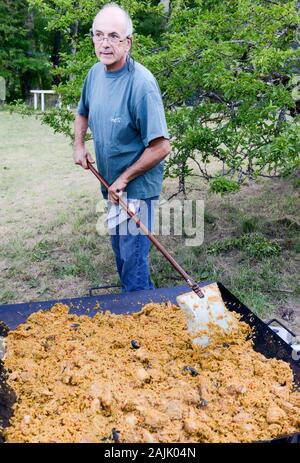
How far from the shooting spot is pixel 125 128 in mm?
2920

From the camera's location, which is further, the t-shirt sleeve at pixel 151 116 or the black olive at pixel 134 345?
the t-shirt sleeve at pixel 151 116

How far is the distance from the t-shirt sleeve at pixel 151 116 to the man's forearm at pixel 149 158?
4 centimetres

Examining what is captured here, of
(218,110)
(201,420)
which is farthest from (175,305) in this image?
(218,110)

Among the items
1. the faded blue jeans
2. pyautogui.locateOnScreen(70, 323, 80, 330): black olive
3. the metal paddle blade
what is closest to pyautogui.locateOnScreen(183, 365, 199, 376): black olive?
the metal paddle blade

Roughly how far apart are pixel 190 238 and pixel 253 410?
3289 mm

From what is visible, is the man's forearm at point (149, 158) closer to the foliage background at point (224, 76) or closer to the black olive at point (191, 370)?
the foliage background at point (224, 76)

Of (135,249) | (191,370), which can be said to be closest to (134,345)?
(191,370)

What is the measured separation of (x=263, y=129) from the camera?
3.38 m

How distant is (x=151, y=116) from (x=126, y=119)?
0.16m

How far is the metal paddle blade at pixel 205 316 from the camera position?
250cm

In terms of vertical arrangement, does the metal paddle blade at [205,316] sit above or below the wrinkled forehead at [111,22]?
below

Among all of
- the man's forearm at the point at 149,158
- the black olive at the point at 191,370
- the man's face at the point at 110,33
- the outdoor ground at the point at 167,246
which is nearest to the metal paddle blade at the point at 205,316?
the black olive at the point at 191,370
